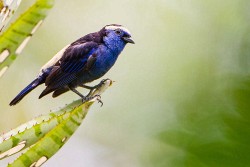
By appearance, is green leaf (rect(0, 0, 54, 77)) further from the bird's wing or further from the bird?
the bird's wing

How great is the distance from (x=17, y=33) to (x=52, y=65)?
1070mm

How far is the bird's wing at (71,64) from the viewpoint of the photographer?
2016 mm

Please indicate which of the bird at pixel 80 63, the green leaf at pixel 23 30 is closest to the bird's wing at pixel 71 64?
the bird at pixel 80 63

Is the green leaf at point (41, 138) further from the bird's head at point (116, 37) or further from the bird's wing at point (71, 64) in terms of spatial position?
the bird's head at point (116, 37)

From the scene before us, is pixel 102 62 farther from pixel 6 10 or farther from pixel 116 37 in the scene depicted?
pixel 6 10

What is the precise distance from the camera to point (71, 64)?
2262 millimetres

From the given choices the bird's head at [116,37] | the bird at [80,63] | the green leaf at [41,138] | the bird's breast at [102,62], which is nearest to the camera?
the green leaf at [41,138]

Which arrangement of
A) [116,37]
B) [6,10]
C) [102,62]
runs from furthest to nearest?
[116,37] < [102,62] < [6,10]

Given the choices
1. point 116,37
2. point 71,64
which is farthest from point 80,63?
point 116,37

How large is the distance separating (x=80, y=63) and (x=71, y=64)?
10cm

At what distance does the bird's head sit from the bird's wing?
83mm

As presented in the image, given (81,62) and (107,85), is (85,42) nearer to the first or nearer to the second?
(81,62)

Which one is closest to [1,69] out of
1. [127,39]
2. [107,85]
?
[107,85]

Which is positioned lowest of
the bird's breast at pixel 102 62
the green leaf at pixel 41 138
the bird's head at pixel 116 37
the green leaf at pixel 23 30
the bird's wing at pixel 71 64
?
the green leaf at pixel 41 138
